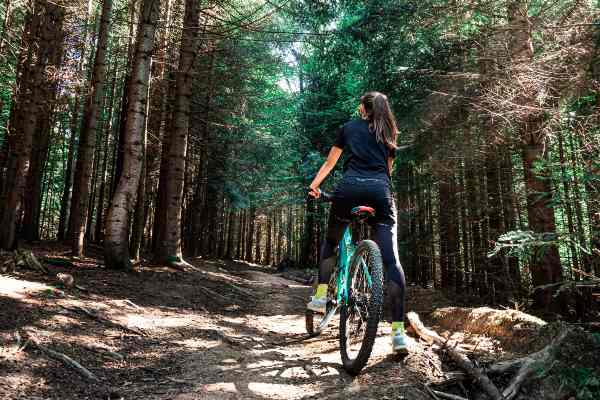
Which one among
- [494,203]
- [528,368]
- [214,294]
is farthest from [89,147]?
[528,368]

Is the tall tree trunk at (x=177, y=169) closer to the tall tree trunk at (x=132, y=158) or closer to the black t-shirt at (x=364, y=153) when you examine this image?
the tall tree trunk at (x=132, y=158)

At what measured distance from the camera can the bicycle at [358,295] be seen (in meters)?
3.49

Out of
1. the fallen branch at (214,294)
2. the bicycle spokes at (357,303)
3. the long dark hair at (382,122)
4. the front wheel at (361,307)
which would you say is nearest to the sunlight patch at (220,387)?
the front wheel at (361,307)

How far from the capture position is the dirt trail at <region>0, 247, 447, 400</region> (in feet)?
10.3

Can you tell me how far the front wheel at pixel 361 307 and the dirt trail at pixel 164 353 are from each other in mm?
178

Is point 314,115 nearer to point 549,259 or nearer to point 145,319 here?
point 549,259

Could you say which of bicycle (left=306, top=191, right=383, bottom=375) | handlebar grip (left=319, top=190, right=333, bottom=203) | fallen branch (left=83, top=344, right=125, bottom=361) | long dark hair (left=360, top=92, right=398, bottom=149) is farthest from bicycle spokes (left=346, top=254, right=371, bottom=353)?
fallen branch (left=83, top=344, right=125, bottom=361)

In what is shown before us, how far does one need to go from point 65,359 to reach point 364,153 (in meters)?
3.21

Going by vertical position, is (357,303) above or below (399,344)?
above

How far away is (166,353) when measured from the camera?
433 centimetres

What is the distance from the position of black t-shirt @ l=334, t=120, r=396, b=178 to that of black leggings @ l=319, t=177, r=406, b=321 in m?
0.10

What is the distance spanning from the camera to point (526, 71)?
6.45 meters

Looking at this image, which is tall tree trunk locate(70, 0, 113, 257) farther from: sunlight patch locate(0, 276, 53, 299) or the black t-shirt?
the black t-shirt

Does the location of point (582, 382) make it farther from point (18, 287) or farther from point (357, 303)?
point (18, 287)
